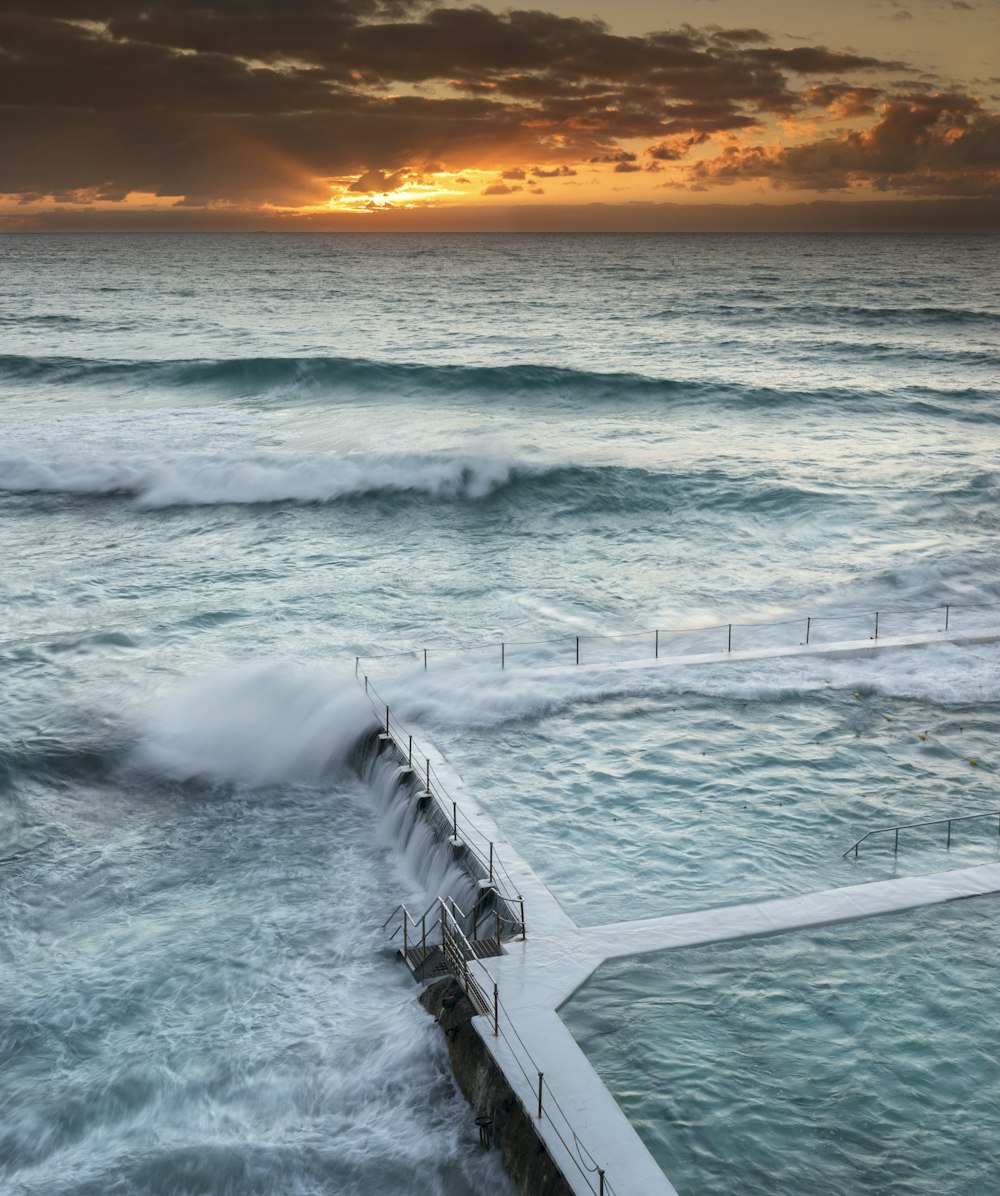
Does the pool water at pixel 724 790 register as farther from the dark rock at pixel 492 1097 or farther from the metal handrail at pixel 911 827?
the dark rock at pixel 492 1097

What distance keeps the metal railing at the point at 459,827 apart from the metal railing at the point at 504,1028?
0.47 meters

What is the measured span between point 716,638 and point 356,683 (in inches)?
255

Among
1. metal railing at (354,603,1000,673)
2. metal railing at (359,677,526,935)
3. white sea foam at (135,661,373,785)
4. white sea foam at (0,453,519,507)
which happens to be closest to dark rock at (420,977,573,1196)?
metal railing at (359,677,526,935)

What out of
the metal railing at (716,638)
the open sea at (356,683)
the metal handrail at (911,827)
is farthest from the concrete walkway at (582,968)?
the metal railing at (716,638)

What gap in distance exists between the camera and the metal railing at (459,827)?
11242mm

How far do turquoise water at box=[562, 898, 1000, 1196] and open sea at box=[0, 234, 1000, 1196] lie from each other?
349mm

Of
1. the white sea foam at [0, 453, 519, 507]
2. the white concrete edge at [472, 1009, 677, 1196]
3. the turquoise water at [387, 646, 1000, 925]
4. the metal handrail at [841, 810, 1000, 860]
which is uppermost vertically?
the white concrete edge at [472, 1009, 677, 1196]

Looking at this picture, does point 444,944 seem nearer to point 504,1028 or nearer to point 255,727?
point 504,1028

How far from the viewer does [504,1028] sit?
9.45 metres

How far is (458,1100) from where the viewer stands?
31.1ft

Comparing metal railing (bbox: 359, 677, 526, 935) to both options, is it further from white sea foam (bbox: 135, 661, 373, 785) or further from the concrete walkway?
white sea foam (bbox: 135, 661, 373, 785)

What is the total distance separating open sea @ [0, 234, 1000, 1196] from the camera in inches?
392

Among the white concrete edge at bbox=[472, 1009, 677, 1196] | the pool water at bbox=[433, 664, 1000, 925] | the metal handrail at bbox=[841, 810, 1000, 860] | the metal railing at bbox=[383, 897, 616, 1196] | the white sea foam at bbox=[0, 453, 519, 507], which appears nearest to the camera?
the white concrete edge at bbox=[472, 1009, 677, 1196]

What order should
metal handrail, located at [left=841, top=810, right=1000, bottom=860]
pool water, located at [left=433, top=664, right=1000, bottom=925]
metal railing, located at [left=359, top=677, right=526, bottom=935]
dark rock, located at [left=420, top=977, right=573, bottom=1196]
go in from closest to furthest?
dark rock, located at [left=420, top=977, right=573, bottom=1196]
metal railing, located at [left=359, top=677, right=526, bottom=935]
pool water, located at [left=433, top=664, right=1000, bottom=925]
metal handrail, located at [left=841, top=810, right=1000, bottom=860]
